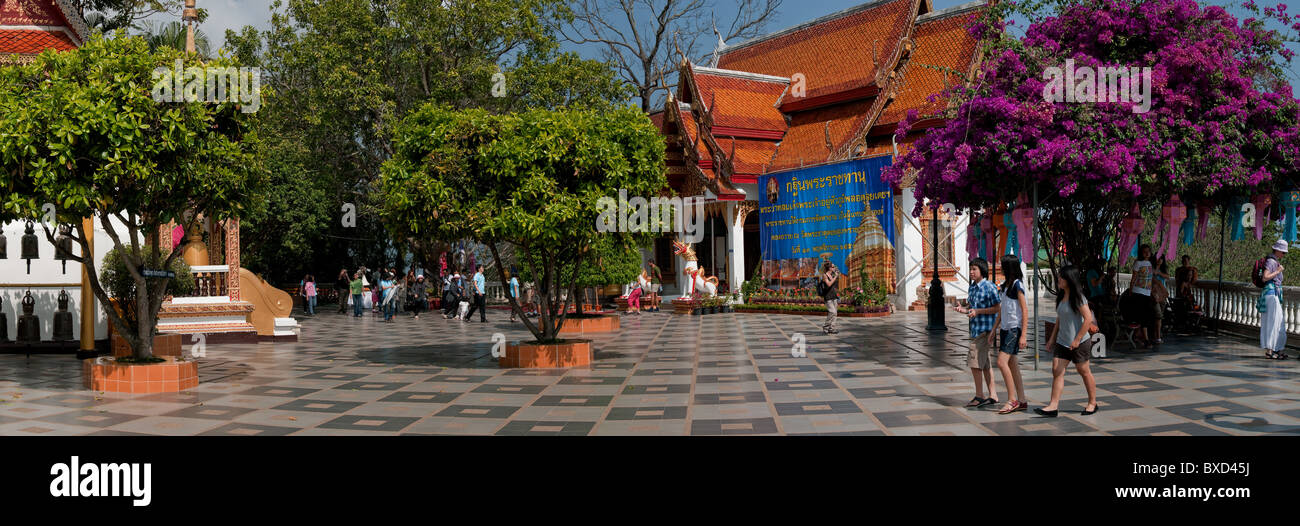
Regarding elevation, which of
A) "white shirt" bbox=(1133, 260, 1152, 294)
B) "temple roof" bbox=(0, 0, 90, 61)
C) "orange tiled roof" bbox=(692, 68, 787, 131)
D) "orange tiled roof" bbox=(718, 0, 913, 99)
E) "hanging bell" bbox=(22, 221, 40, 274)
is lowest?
"white shirt" bbox=(1133, 260, 1152, 294)

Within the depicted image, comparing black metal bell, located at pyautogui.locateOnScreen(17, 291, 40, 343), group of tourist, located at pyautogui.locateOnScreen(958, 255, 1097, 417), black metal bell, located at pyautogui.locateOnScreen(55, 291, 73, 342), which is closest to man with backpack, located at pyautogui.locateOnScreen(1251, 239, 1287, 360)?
group of tourist, located at pyautogui.locateOnScreen(958, 255, 1097, 417)

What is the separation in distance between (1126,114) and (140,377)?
12.7 m

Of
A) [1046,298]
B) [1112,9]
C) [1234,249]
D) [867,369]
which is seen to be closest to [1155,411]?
[867,369]

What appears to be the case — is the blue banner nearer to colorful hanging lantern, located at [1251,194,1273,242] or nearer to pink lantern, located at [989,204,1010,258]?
pink lantern, located at [989,204,1010,258]

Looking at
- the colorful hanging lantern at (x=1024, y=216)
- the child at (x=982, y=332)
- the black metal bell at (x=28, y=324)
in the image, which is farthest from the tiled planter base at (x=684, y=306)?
the child at (x=982, y=332)

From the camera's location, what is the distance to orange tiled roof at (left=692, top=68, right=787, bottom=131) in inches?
1119

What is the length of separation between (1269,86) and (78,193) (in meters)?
15.3

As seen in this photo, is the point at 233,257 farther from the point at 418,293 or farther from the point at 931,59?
the point at 931,59

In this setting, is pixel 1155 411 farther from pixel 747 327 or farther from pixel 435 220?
pixel 747 327

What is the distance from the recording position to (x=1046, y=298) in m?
28.7

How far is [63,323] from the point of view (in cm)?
1466

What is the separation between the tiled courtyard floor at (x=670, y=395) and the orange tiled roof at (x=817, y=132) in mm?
12699

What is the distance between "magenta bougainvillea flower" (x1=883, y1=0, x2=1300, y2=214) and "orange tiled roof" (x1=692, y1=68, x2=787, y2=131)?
53.1 ft

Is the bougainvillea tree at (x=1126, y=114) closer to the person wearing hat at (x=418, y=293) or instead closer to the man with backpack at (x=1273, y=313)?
the man with backpack at (x=1273, y=313)
